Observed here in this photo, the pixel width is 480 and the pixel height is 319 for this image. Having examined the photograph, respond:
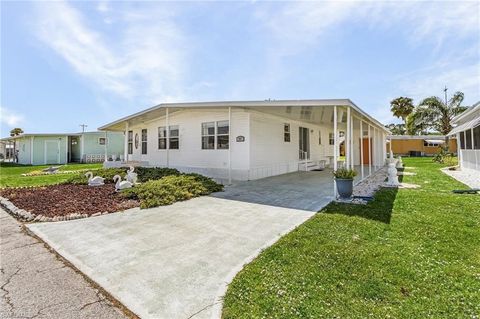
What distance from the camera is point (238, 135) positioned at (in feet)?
37.4

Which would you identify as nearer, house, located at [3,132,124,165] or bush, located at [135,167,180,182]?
bush, located at [135,167,180,182]

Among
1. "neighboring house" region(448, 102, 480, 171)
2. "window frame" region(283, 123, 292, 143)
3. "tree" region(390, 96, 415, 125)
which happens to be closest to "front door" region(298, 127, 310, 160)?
"window frame" region(283, 123, 292, 143)

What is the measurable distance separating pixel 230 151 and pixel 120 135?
23408mm

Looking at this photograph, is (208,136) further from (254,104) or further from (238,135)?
(254,104)

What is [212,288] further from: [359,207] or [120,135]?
[120,135]

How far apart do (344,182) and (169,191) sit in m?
5.20

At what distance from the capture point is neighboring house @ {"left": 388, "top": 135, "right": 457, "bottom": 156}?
120 feet

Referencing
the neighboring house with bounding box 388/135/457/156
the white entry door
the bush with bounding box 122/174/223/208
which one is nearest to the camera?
the bush with bounding box 122/174/223/208

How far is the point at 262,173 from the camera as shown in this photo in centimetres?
1197

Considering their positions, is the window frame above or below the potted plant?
above

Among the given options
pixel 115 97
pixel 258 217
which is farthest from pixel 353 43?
pixel 115 97

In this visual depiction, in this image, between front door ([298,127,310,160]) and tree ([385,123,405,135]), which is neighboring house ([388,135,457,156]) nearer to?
tree ([385,123,405,135])

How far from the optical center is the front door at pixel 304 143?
15.4m

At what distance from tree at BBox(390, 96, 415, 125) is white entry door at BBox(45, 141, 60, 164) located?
149 ft
